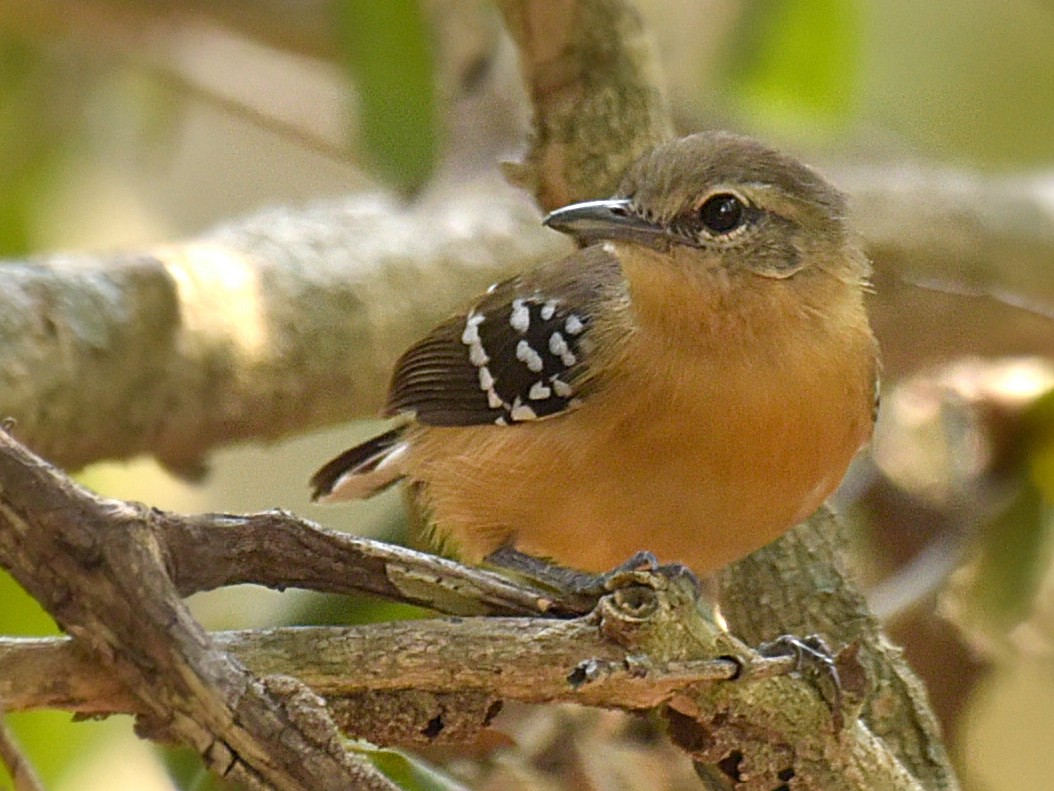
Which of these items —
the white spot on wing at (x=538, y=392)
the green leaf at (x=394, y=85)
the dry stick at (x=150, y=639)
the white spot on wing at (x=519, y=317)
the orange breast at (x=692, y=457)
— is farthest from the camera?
the green leaf at (x=394, y=85)

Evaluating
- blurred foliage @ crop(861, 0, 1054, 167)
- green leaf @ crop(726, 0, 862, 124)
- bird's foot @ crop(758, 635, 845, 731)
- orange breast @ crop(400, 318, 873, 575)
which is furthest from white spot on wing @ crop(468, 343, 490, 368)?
blurred foliage @ crop(861, 0, 1054, 167)

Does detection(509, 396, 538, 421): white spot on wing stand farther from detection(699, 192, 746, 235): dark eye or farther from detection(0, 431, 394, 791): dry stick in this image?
detection(0, 431, 394, 791): dry stick

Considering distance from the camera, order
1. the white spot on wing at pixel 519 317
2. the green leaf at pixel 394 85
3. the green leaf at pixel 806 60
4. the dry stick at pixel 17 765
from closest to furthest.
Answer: the dry stick at pixel 17 765, the white spot on wing at pixel 519 317, the green leaf at pixel 394 85, the green leaf at pixel 806 60

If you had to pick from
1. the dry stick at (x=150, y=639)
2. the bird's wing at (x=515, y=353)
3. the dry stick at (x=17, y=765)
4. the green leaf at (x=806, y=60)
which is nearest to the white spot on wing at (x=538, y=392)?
the bird's wing at (x=515, y=353)

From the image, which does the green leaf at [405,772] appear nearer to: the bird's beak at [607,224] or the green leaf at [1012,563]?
the bird's beak at [607,224]

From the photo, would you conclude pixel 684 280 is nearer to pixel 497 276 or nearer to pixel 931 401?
pixel 497 276

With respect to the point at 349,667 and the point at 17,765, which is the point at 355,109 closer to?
the point at 349,667

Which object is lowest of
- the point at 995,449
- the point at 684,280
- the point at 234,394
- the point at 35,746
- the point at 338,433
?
the point at 338,433

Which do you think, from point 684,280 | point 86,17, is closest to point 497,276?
point 684,280
